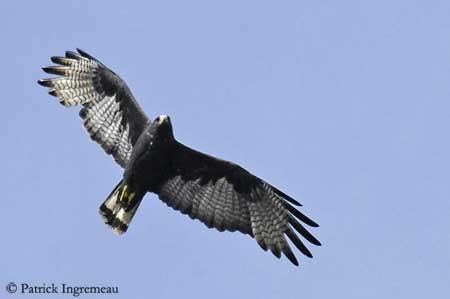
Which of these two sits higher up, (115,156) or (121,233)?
(115,156)

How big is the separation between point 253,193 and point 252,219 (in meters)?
0.40

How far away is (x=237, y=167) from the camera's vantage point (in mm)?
11992

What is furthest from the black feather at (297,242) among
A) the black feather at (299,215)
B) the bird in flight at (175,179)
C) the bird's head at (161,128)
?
the bird's head at (161,128)

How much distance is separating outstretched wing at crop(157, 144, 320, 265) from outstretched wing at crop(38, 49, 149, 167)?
2.68 ft

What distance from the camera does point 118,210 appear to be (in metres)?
11.7

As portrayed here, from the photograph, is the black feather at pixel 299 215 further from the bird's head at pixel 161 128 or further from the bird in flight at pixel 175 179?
the bird's head at pixel 161 128

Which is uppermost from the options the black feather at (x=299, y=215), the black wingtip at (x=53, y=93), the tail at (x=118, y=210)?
the black wingtip at (x=53, y=93)

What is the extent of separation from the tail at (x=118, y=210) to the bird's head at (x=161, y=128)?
40.3 inches

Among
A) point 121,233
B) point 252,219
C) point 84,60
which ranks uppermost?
point 84,60

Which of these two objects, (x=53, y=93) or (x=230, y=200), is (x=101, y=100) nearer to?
(x=53, y=93)

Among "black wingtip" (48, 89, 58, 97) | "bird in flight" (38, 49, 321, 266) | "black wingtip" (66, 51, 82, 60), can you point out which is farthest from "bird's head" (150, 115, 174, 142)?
"black wingtip" (66, 51, 82, 60)

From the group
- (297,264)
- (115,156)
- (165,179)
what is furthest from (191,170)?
(297,264)

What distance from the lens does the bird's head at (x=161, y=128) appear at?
10984mm

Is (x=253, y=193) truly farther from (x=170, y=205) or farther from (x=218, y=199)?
(x=170, y=205)
